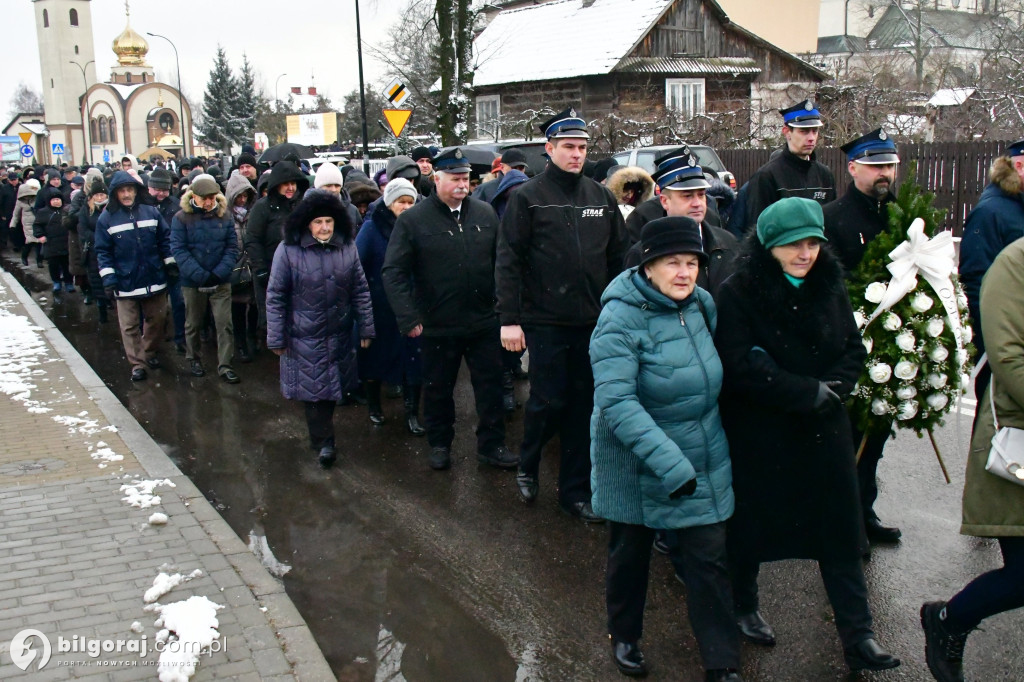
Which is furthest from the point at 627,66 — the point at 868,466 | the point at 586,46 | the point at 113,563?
the point at 113,563

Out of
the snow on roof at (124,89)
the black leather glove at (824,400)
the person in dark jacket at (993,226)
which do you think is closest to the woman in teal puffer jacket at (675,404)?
the black leather glove at (824,400)

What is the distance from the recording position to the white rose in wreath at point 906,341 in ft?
15.3

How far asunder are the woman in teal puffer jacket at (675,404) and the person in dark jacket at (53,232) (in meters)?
13.7

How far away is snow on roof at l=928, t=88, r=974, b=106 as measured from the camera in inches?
851

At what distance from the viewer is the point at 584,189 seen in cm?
590

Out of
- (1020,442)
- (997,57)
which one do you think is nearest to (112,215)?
(1020,442)

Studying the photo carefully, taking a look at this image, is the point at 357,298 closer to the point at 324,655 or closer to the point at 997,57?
the point at 324,655

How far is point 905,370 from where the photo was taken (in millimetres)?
4695

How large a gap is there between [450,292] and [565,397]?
1.35 metres

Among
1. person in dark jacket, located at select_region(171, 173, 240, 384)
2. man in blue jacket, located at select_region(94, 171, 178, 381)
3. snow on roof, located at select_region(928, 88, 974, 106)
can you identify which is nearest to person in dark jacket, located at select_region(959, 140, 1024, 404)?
person in dark jacket, located at select_region(171, 173, 240, 384)

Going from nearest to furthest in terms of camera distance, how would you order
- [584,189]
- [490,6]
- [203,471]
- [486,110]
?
[584,189] → [203,471] → [490,6] → [486,110]

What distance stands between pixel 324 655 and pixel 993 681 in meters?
2.89

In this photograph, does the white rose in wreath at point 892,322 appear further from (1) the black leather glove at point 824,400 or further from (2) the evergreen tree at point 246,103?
(2) the evergreen tree at point 246,103

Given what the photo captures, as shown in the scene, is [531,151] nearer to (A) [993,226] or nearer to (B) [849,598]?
(A) [993,226]
